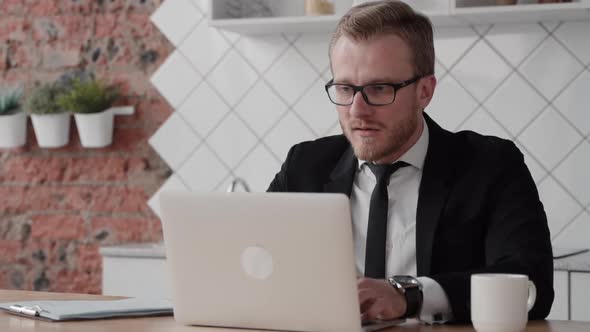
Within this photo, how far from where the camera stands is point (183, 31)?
363 centimetres

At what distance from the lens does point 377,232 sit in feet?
6.86

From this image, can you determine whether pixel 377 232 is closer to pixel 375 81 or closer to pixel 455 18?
pixel 375 81

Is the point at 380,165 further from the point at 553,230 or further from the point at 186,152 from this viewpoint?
the point at 186,152

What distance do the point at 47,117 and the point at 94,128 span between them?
20 cm

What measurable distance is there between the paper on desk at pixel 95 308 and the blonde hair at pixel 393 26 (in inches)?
28.9

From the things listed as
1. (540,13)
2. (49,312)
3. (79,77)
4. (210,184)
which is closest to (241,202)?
(49,312)

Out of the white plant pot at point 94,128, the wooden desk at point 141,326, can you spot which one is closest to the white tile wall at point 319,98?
the white plant pot at point 94,128

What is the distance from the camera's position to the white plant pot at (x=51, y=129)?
3660 millimetres

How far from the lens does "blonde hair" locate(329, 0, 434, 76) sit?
2094mm

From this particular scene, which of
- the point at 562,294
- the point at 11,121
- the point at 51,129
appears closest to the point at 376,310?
the point at 562,294

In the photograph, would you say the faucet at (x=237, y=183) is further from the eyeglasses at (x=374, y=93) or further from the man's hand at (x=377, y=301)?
the man's hand at (x=377, y=301)

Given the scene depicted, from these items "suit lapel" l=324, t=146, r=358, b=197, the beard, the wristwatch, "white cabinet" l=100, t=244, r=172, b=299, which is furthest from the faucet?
the wristwatch

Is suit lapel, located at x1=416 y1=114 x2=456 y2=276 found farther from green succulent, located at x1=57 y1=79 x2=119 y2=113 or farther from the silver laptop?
green succulent, located at x1=57 y1=79 x2=119 y2=113

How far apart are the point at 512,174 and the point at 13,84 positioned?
2429mm
